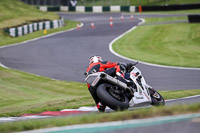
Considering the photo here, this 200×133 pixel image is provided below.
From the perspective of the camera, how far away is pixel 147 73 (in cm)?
1695

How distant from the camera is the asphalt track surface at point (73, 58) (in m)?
15.5

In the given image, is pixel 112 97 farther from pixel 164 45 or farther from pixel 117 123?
pixel 164 45

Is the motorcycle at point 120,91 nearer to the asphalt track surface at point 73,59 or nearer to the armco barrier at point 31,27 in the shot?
the asphalt track surface at point 73,59

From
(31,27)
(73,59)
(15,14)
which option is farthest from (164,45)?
(15,14)

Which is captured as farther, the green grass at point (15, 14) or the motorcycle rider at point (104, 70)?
the green grass at point (15, 14)

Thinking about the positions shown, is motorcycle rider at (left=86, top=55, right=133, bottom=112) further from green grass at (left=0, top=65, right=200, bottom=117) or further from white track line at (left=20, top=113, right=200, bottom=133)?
white track line at (left=20, top=113, right=200, bottom=133)

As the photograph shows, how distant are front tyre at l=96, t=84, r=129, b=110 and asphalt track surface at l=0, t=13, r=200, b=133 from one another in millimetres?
2492

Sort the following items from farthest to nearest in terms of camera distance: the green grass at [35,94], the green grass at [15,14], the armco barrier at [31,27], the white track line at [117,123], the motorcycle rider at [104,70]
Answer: the green grass at [15,14] < the armco barrier at [31,27] < the green grass at [35,94] < the motorcycle rider at [104,70] < the white track line at [117,123]

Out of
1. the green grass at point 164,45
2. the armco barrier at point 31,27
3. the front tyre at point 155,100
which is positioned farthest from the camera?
the armco barrier at point 31,27

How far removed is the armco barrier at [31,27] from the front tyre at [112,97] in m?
25.0

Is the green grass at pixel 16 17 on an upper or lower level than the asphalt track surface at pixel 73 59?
upper

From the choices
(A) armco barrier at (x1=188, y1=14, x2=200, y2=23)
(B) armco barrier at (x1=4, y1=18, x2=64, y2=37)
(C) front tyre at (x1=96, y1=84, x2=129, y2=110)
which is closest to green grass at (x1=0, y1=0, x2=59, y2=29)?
(B) armco barrier at (x1=4, y1=18, x2=64, y2=37)

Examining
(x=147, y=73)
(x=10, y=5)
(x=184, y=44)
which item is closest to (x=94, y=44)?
(x=184, y=44)

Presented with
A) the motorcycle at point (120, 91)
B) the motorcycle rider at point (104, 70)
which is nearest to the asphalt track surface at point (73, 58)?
the motorcycle at point (120, 91)
